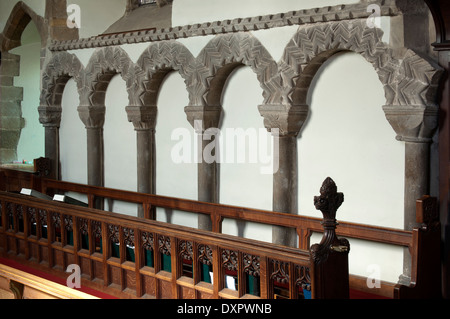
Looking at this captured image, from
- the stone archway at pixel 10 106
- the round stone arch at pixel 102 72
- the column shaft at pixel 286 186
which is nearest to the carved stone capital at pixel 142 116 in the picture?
the round stone arch at pixel 102 72

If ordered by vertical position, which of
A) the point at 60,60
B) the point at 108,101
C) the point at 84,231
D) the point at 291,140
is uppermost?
the point at 60,60

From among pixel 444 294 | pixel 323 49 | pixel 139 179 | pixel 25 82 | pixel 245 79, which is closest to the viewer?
pixel 444 294

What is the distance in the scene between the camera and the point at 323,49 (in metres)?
5.48

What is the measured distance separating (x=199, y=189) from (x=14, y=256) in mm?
2266

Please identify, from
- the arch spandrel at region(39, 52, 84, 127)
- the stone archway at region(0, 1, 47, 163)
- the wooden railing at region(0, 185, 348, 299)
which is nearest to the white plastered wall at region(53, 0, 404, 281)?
the wooden railing at region(0, 185, 348, 299)

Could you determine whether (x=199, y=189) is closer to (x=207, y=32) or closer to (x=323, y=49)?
(x=207, y=32)

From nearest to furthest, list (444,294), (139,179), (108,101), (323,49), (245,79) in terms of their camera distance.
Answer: (444,294)
(323,49)
(245,79)
(139,179)
(108,101)

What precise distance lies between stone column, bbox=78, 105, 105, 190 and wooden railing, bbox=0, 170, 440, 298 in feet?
1.14

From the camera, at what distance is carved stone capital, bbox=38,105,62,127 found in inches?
348

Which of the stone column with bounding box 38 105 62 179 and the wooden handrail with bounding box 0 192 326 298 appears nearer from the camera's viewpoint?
the wooden handrail with bounding box 0 192 326 298

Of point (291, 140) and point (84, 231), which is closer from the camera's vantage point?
point (84, 231)

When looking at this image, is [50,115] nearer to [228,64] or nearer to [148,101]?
[148,101]

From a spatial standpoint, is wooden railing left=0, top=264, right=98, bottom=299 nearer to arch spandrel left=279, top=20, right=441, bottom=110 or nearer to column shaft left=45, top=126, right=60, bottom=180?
arch spandrel left=279, top=20, right=441, bottom=110

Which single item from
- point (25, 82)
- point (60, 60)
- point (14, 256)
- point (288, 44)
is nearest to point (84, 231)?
point (14, 256)
